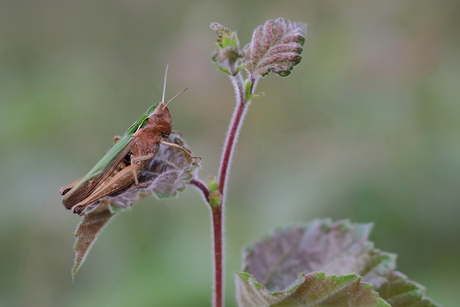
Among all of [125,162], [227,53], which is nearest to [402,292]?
[227,53]

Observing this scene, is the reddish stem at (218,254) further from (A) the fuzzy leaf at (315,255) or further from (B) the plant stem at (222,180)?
(A) the fuzzy leaf at (315,255)

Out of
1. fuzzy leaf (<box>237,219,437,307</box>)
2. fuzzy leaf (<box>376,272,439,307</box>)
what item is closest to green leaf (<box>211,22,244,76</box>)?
fuzzy leaf (<box>237,219,437,307</box>)

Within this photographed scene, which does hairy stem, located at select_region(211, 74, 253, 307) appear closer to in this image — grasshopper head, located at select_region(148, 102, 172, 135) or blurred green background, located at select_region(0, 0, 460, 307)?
grasshopper head, located at select_region(148, 102, 172, 135)

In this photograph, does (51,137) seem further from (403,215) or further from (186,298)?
(403,215)

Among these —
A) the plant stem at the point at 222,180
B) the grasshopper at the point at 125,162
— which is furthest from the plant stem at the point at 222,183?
the grasshopper at the point at 125,162

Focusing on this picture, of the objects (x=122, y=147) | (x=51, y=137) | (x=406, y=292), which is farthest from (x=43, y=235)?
(x=406, y=292)
